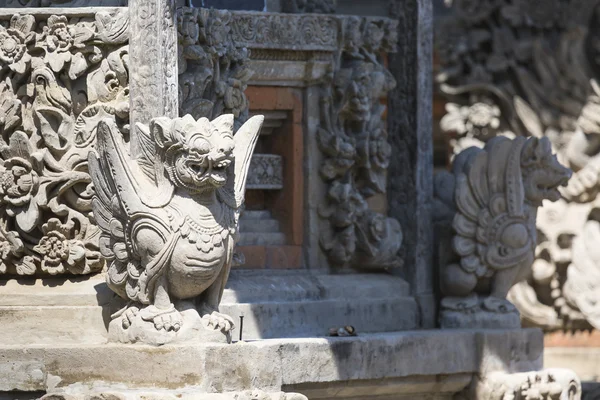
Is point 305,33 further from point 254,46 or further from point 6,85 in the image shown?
point 6,85

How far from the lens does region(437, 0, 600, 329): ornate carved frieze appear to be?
1623 centimetres

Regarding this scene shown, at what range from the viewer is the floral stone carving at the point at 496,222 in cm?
1211

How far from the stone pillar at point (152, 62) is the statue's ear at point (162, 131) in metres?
0.34

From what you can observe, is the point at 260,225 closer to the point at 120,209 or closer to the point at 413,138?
the point at 413,138

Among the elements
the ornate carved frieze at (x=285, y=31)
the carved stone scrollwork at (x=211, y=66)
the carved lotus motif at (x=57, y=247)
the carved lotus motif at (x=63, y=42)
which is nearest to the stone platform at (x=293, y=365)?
the carved lotus motif at (x=57, y=247)

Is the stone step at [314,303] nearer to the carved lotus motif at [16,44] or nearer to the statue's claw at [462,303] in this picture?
the statue's claw at [462,303]

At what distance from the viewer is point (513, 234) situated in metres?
12.1

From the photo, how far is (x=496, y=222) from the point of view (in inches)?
477

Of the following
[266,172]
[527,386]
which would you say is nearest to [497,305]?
[527,386]

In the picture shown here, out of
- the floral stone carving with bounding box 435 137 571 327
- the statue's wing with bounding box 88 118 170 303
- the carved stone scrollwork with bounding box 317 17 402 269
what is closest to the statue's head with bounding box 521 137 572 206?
the floral stone carving with bounding box 435 137 571 327

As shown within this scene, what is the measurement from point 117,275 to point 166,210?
45cm

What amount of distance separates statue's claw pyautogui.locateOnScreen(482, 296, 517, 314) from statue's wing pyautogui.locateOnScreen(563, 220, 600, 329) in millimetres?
3906

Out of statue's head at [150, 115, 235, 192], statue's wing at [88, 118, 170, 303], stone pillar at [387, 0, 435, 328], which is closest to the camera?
statue's head at [150, 115, 235, 192]

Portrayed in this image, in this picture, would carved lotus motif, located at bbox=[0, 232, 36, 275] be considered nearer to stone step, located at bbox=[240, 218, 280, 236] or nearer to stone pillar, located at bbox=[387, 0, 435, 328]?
stone step, located at bbox=[240, 218, 280, 236]
